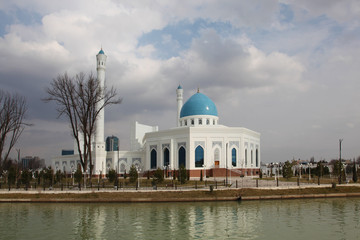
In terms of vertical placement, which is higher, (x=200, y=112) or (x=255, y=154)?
(x=200, y=112)

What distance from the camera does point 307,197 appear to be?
31.7 metres

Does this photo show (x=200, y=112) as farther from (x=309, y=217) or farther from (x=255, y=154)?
(x=309, y=217)

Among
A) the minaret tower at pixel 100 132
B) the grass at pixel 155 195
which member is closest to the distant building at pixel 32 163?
the minaret tower at pixel 100 132

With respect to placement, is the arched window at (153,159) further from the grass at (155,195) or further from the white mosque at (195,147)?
the grass at (155,195)

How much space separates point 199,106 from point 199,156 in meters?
10.2

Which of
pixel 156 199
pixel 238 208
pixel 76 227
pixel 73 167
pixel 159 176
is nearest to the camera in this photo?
pixel 76 227

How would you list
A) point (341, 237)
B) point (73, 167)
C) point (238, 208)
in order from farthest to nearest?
point (73, 167), point (238, 208), point (341, 237)

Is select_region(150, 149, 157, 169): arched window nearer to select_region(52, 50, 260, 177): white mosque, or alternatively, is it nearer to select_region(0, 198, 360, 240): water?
select_region(52, 50, 260, 177): white mosque

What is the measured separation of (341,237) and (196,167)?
37.6 m

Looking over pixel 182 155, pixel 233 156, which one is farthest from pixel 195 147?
pixel 233 156

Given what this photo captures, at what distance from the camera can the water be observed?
669 inches

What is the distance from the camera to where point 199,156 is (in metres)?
53.6

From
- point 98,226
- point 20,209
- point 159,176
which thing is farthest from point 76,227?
point 159,176

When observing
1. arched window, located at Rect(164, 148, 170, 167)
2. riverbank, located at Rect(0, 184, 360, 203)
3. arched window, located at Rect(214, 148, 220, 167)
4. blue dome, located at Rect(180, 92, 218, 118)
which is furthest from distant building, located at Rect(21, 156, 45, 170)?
riverbank, located at Rect(0, 184, 360, 203)
